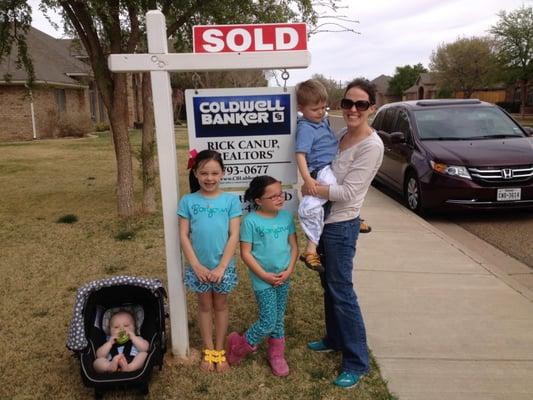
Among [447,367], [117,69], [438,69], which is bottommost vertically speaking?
[447,367]

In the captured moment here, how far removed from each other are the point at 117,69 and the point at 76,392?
6.77 ft

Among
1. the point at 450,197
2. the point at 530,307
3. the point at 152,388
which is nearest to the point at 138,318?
the point at 152,388

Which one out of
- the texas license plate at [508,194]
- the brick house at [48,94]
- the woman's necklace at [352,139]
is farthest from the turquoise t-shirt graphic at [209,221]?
the brick house at [48,94]

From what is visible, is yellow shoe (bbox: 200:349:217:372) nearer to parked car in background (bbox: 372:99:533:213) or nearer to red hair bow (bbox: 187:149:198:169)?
red hair bow (bbox: 187:149:198:169)

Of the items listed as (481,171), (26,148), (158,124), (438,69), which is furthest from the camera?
(438,69)

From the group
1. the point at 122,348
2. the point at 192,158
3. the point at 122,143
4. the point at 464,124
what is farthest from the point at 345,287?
the point at 464,124

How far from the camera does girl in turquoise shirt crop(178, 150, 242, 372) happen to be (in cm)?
325

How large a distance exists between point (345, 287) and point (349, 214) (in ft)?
1.57

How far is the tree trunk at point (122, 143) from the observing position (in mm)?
7242

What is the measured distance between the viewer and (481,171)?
7363 millimetres

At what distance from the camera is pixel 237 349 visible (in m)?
3.55

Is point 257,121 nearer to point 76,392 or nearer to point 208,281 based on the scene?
point 208,281

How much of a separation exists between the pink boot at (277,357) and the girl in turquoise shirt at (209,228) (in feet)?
1.68

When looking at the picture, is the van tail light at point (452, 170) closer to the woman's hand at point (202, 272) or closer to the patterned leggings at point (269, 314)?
the patterned leggings at point (269, 314)
